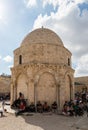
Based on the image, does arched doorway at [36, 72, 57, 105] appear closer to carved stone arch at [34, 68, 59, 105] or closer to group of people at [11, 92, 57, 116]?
carved stone arch at [34, 68, 59, 105]

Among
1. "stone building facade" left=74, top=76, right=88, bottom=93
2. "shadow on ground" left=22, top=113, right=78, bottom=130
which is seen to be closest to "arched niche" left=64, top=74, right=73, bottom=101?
"shadow on ground" left=22, top=113, right=78, bottom=130

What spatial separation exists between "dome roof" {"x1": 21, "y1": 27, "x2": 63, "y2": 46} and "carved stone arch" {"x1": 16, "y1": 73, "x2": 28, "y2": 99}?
9.63 ft

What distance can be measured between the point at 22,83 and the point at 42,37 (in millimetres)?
4398

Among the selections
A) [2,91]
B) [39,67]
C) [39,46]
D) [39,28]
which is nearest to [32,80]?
[39,67]

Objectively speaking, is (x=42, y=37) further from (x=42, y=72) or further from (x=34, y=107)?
(x=34, y=107)

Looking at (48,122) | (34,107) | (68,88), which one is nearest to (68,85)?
(68,88)

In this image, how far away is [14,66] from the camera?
65.3 ft

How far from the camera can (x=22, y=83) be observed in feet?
60.7

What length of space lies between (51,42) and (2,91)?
71.0ft

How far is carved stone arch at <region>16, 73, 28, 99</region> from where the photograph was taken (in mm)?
Result: 17938

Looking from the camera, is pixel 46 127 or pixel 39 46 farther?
pixel 39 46

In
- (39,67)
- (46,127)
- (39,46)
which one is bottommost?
(46,127)

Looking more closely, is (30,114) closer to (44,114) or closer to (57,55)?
(44,114)

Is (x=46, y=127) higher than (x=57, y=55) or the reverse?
the reverse
